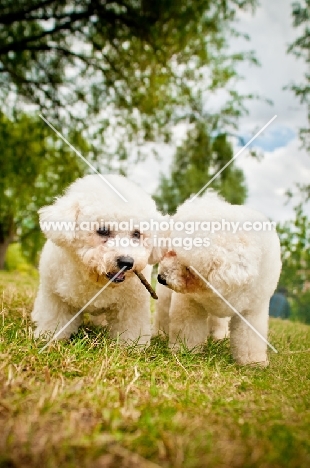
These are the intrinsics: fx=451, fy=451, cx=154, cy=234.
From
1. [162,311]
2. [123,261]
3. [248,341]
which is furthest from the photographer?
[162,311]

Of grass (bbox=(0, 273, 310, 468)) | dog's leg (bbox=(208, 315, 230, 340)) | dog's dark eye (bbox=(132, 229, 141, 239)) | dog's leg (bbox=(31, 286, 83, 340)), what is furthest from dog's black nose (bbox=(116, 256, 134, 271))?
dog's leg (bbox=(208, 315, 230, 340))

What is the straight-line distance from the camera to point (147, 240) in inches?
116

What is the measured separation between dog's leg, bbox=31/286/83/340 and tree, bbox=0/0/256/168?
539 cm

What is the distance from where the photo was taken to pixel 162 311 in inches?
146

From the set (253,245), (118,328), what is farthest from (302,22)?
(118,328)

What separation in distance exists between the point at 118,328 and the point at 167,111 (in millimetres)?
6233

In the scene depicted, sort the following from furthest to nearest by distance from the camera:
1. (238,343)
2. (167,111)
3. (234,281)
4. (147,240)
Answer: (167,111) < (238,343) < (147,240) < (234,281)

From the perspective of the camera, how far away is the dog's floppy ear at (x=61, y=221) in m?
2.76

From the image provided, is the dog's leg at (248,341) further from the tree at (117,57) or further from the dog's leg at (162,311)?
the tree at (117,57)

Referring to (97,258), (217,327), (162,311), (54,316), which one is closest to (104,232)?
(97,258)

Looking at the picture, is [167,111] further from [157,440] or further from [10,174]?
[157,440]

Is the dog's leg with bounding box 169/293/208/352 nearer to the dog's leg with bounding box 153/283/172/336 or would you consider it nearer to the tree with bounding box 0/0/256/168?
the dog's leg with bounding box 153/283/172/336

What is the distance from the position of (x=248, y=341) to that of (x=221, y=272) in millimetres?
678

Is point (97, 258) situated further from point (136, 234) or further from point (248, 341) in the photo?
point (248, 341)
